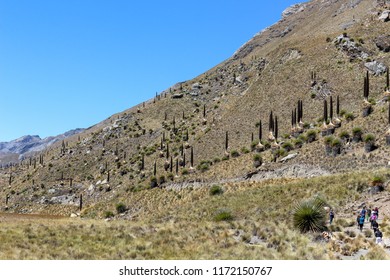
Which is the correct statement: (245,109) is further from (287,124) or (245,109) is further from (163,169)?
(163,169)

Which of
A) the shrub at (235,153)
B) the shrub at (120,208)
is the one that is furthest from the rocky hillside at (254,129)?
the shrub at (120,208)

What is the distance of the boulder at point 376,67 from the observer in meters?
64.6

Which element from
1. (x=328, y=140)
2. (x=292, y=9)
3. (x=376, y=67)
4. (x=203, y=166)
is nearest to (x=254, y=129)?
(x=203, y=166)

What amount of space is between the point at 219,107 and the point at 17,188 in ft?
186

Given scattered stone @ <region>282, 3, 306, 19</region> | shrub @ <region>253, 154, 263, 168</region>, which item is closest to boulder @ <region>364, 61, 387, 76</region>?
shrub @ <region>253, 154, 263, 168</region>

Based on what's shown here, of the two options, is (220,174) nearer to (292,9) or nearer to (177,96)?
(177,96)

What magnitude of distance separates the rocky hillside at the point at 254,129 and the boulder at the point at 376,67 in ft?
0.52

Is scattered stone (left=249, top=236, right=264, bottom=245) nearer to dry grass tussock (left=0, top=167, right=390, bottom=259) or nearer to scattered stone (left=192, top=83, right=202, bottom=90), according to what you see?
dry grass tussock (left=0, top=167, right=390, bottom=259)

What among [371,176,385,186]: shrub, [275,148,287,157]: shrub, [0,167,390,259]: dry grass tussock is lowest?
[0,167,390,259]: dry grass tussock

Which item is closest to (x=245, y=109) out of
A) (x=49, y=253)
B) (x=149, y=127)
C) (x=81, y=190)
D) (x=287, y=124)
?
(x=287, y=124)

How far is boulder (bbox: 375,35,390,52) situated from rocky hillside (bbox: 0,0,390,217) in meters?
0.26

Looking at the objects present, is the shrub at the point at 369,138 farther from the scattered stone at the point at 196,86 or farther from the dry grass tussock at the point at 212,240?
the scattered stone at the point at 196,86

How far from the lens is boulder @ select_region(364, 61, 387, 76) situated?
64.6 meters
